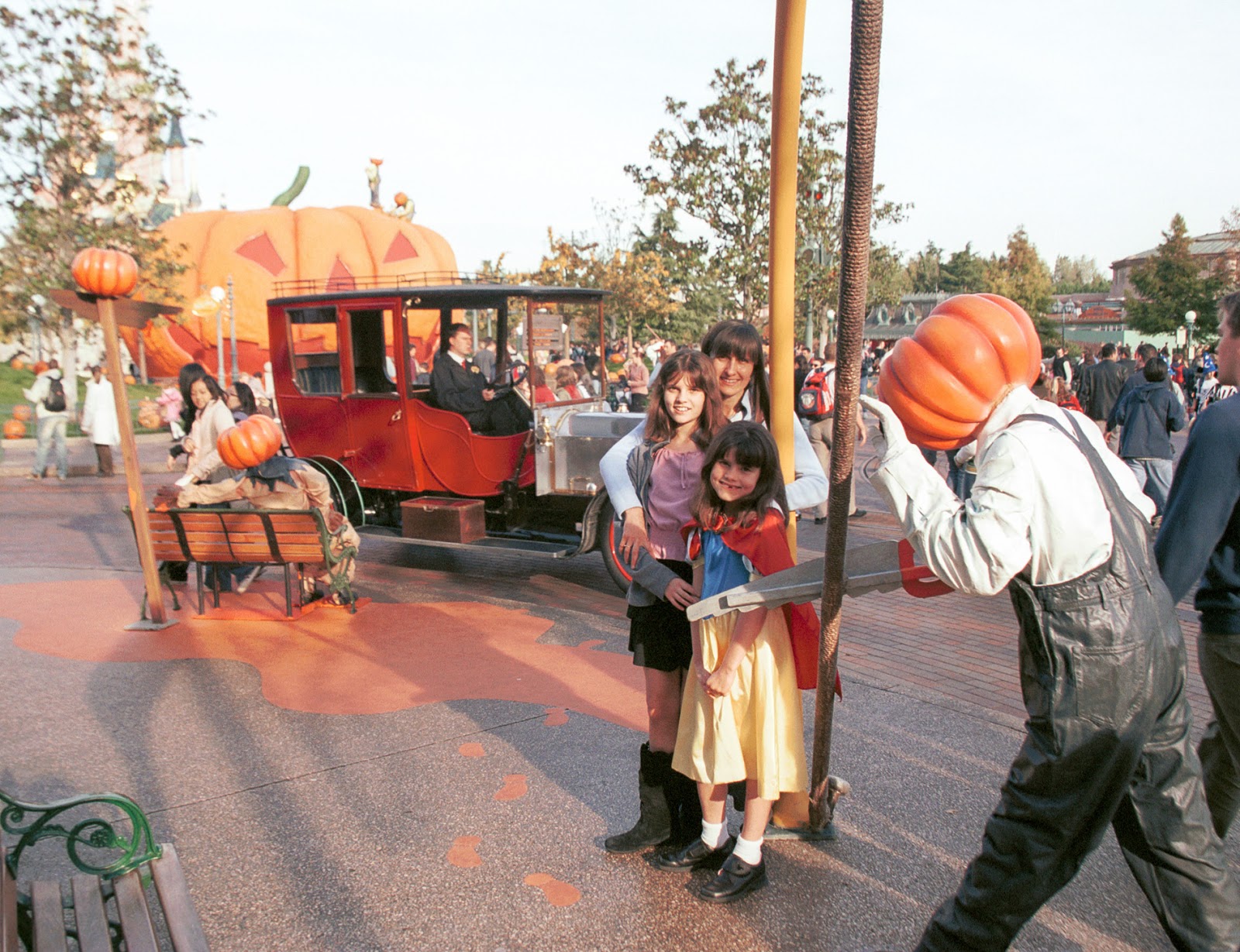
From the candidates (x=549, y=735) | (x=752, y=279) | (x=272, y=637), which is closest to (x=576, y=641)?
(x=549, y=735)

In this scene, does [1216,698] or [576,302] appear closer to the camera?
[1216,698]

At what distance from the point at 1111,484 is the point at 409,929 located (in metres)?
2.21

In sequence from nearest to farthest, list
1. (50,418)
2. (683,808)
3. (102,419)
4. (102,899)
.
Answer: (102,899), (683,808), (50,418), (102,419)

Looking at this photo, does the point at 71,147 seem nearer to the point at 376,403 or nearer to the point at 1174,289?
the point at 376,403

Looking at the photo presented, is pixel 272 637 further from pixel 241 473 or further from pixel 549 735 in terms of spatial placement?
pixel 549 735

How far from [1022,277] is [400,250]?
158ft

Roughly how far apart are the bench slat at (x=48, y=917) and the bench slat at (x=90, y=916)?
38 mm

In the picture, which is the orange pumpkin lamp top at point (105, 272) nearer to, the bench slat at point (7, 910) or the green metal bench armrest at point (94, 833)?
the green metal bench armrest at point (94, 833)

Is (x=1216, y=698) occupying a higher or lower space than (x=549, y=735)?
higher

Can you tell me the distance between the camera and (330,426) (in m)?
8.16

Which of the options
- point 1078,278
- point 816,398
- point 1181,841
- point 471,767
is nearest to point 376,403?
point 816,398

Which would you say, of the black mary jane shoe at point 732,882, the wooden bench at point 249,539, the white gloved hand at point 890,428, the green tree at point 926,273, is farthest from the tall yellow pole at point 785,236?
the green tree at point 926,273

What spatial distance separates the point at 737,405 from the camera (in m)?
3.27

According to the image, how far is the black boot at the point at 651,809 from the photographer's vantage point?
3.14 meters
